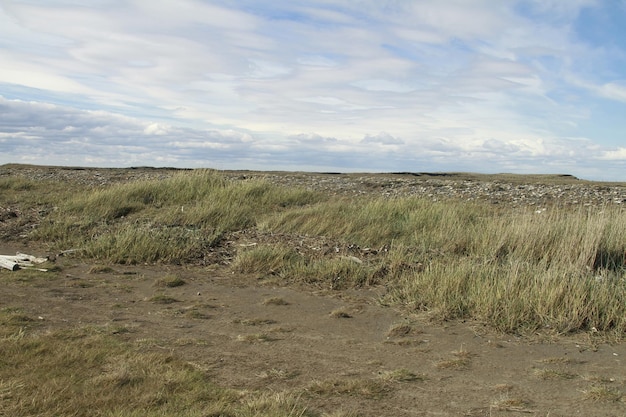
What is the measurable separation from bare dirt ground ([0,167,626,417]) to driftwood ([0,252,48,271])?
0.31 m

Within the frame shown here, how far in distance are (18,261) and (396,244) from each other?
21.5 ft

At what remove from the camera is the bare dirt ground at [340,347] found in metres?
4.19

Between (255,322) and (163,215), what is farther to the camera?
(163,215)

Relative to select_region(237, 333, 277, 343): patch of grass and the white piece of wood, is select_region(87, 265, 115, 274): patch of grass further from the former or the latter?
select_region(237, 333, 277, 343): patch of grass

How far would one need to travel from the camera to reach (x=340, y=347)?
5539 mm

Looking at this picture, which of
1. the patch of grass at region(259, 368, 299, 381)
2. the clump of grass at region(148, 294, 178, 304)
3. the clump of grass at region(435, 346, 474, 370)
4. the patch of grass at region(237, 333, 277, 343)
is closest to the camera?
the patch of grass at region(259, 368, 299, 381)

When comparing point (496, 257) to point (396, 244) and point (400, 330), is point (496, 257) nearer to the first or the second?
point (396, 244)

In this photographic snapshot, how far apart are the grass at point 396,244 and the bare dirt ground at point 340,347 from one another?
1.22 ft

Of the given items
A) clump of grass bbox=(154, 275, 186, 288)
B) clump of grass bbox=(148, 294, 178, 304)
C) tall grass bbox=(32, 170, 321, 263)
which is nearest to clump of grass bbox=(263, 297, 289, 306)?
clump of grass bbox=(148, 294, 178, 304)

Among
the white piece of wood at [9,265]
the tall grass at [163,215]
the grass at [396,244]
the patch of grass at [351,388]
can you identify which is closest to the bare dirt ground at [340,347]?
the patch of grass at [351,388]

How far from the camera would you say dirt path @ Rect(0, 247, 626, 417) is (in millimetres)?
4188

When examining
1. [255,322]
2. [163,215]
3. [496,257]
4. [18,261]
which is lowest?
[255,322]

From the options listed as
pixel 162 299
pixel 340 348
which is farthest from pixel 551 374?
pixel 162 299

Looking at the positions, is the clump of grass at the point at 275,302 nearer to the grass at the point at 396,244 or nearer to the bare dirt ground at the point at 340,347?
the bare dirt ground at the point at 340,347
